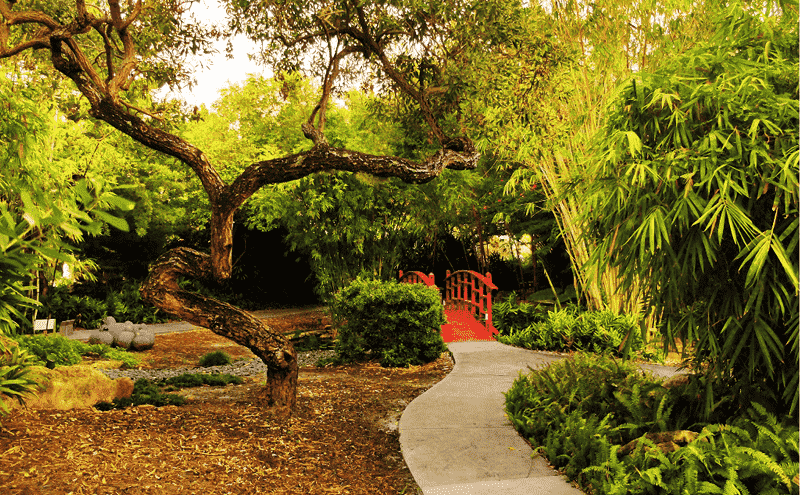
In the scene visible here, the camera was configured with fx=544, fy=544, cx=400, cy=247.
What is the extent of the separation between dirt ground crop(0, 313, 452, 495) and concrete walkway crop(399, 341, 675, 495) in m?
0.16

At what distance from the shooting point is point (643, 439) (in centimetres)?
277

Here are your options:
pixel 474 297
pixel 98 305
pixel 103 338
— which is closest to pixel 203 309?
pixel 474 297

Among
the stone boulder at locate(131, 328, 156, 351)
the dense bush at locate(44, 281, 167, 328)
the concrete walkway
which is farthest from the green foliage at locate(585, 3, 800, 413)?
the dense bush at locate(44, 281, 167, 328)

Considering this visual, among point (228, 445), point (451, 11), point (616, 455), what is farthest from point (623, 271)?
point (451, 11)

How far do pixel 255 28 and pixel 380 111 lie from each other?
79.3 inches

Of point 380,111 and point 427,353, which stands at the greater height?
point 380,111

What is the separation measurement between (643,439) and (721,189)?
4.26ft

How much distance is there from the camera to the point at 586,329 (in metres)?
6.80

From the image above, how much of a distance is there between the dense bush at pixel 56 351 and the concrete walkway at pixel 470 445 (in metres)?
3.96

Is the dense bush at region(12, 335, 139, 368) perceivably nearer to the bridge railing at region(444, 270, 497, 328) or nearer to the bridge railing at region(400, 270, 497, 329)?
the bridge railing at region(400, 270, 497, 329)

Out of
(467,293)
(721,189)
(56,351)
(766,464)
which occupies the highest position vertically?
(721,189)

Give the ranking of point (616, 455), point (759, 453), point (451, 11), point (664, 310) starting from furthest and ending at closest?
point (451, 11) < point (664, 310) < point (616, 455) < point (759, 453)

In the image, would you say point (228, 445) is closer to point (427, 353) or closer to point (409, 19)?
point (427, 353)

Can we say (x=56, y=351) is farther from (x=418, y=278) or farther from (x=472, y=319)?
(x=418, y=278)
